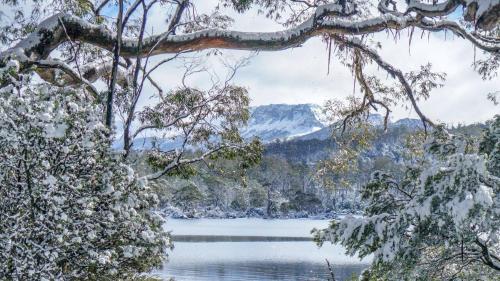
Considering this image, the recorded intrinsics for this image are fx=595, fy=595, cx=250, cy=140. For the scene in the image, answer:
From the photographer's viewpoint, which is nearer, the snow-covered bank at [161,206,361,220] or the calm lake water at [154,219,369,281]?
the calm lake water at [154,219,369,281]

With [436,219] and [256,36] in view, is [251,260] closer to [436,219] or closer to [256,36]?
[256,36]

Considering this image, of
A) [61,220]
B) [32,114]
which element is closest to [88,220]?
[61,220]

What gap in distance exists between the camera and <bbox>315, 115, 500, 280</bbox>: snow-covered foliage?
3.80 m

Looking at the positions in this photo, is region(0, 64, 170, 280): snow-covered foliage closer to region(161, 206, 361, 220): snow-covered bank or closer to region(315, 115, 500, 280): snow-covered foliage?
region(315, 115, 500, 280): snow-covered foliage

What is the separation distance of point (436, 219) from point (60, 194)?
2463 mm

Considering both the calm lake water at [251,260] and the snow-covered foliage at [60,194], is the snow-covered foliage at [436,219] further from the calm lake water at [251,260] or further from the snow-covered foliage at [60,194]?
the calm lake water at [251,260]

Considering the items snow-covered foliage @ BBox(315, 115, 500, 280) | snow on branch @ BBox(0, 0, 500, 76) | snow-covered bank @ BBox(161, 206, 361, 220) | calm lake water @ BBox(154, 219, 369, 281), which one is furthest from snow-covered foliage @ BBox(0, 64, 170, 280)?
snow-covered bank @ BBox(161, 206, 361, 220)

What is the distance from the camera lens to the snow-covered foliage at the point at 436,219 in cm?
380

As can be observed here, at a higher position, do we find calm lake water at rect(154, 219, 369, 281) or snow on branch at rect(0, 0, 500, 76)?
snow on branch at rect(0, 0, 500, 76)

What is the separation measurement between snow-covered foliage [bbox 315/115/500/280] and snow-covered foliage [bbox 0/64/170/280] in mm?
1710

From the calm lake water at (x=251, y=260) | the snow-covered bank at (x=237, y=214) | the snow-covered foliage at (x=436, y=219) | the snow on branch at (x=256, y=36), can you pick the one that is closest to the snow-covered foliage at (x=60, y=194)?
the snow-covered foliage at (x=436, y=219)

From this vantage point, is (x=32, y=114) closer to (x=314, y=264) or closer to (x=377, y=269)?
(x=377, y=269)

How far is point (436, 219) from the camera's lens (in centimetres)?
405

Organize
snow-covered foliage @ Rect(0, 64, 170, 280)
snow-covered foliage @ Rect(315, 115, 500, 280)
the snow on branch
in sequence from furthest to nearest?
the snow on branch
snow-covered foliage @ Rect(315, 115, 500, 280)
snow-covered foliage @ Rect(0, 64, 170, 280)
